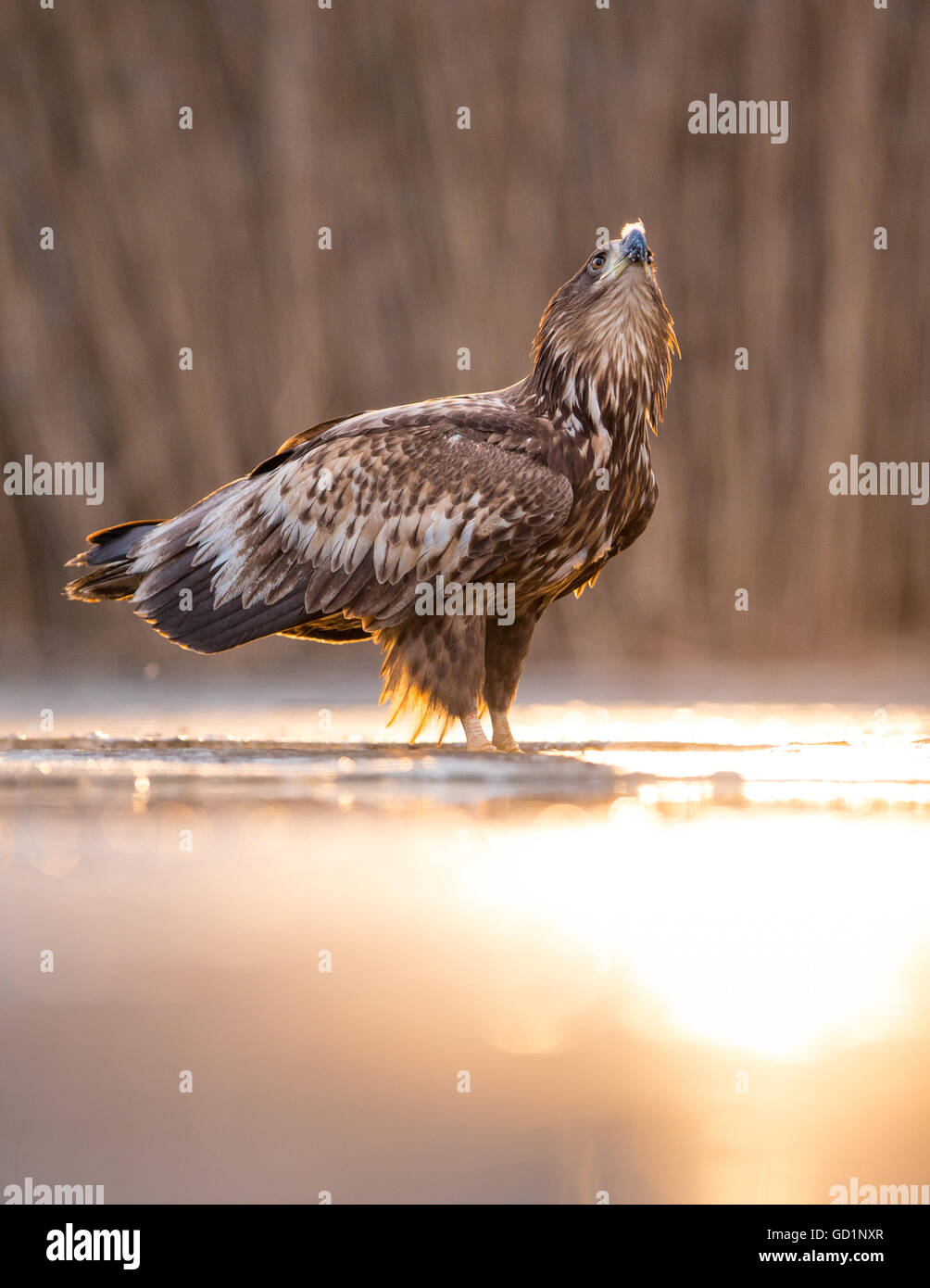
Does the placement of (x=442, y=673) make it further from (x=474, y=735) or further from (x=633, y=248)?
(x=633, y=248)

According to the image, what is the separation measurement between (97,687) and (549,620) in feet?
5.84

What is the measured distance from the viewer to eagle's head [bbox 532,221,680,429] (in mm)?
3262

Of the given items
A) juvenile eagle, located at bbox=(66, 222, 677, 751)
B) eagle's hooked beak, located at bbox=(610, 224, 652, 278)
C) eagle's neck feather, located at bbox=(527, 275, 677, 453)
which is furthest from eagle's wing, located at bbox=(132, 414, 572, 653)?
eagle's hooked beak, located at bbox=(610, 224, 652, 278)

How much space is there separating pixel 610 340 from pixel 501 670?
680 mm

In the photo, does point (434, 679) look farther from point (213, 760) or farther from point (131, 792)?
point (131, 792)

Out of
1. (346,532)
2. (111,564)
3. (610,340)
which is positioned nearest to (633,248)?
(610,340)

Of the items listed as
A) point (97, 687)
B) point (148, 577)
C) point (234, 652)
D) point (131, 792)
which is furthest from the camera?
point (234, 652)

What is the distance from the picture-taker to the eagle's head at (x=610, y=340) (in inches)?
128

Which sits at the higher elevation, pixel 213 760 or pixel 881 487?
pixel 881 487

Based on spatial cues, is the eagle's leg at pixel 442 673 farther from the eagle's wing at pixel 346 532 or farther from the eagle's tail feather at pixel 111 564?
the eagle's tail feather at pixel 111 564

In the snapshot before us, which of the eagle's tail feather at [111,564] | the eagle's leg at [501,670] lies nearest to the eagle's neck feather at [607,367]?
the eagle's leg at [501,670]

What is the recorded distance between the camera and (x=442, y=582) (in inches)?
124

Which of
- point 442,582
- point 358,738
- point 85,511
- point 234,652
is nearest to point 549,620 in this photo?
point 234,652

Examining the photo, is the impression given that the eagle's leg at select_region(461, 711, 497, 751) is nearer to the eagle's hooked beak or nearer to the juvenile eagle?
the juvenile eagle
